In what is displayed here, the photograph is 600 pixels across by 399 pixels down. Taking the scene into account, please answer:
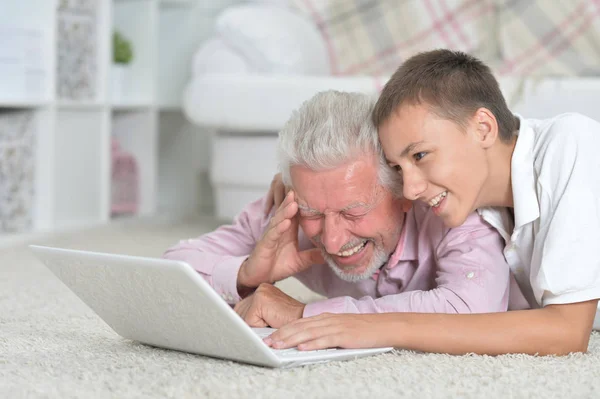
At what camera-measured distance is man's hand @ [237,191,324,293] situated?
1586mm

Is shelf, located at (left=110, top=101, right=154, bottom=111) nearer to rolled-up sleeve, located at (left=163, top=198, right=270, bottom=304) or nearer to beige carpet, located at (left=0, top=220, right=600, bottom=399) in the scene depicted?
rolled-up sleeve, located at (left=163, top=198, right=270, bottom=304)

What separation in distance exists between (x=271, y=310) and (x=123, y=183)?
7.62 ft

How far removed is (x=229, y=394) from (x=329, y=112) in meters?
0.52

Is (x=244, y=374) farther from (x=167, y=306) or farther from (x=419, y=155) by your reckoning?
(x=419, y=155)

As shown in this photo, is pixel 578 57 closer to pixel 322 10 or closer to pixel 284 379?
pixel 322 10

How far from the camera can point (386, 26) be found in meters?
3.38

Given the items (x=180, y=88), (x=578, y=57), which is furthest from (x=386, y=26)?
(x=180, y=88)

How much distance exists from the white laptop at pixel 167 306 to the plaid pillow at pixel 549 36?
1.97m

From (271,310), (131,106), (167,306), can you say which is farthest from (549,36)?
(167,306)

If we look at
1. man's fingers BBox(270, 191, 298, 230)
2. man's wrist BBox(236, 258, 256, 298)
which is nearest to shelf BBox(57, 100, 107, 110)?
man's wrist BBox(236, 258, 256, 298)

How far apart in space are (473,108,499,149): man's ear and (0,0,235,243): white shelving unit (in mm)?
1826

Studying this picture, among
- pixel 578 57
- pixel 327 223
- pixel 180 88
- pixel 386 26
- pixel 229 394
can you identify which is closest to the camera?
pixel 229 394

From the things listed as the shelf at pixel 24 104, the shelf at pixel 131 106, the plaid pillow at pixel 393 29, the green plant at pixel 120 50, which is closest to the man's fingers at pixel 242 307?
the shelf at pixel 24 104

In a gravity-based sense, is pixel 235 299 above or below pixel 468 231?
below
